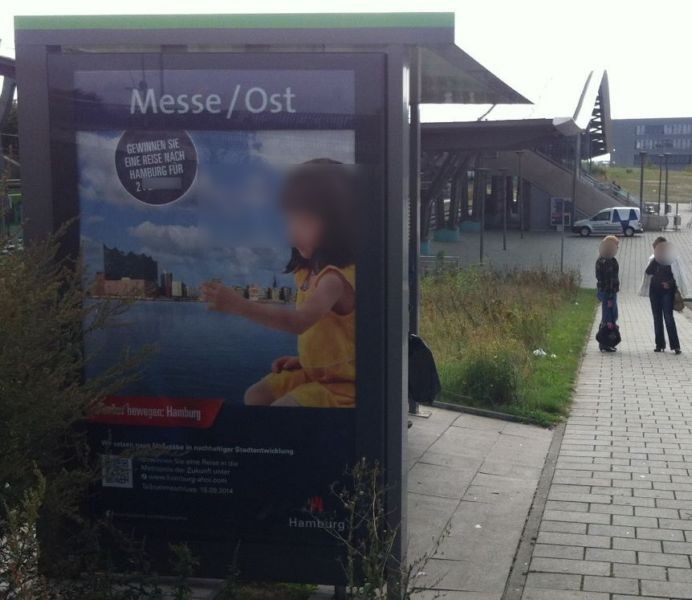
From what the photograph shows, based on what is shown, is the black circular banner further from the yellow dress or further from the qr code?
the qr code

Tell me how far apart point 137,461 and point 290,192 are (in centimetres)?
129

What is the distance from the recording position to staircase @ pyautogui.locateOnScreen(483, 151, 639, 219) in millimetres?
61875

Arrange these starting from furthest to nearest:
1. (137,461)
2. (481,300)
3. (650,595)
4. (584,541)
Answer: (481,300) → (584,541) → (650,595) → (137,461)

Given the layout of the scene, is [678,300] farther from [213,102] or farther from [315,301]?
[213,102]

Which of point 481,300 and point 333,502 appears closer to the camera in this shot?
point 333,502

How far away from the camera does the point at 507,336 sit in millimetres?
13469

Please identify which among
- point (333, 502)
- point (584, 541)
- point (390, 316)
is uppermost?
Result: point (390, 316)

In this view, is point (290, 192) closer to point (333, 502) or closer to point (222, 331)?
point (222, 331)

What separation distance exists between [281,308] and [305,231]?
323 mm

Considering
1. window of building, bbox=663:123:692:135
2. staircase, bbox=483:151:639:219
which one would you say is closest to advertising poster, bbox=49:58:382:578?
staircase, bbox=483:151:639:219

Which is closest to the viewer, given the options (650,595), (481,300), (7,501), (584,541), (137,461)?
(7,501)

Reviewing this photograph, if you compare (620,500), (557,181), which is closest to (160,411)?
(620,500)

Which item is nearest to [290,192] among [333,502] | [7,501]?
[333,502]

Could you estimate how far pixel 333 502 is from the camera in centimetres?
Answer: 439
